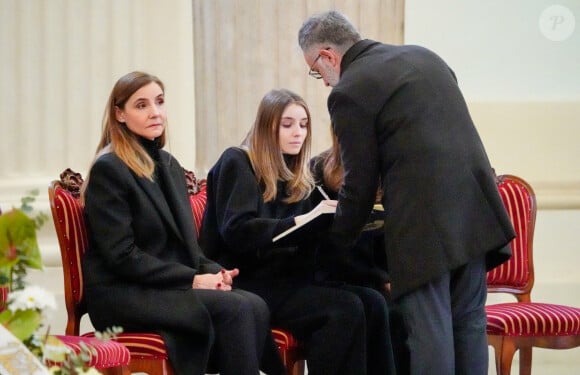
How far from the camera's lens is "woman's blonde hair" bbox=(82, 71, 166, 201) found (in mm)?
3916

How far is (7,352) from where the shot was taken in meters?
1.41

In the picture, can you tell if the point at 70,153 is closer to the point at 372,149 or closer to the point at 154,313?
the point at 154,313

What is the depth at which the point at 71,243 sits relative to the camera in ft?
12.4

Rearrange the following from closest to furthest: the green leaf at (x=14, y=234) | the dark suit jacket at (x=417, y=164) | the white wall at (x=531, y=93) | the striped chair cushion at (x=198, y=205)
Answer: the green leaf at (x=14, y=234) → the dark suit jacket at (x=417, y=164) → the striped chair cushion at (x=198, y=205) → the white wall at (x=531, y=93)

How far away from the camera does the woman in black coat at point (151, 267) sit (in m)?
3.71

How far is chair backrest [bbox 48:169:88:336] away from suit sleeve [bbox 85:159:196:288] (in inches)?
1.9

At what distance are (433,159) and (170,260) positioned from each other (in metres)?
1.12

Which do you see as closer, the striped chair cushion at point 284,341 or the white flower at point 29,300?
the white flower at point 29,300

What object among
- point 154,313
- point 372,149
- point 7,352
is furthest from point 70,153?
point 7,352

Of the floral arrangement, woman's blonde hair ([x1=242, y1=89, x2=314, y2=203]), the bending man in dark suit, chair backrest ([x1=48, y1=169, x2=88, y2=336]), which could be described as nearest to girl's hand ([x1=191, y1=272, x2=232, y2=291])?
chair backrest ([x1=48, y1=169, x2=88, y2=336])

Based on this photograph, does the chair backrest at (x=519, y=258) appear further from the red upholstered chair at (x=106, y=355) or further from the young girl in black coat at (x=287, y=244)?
the red upholstered chair at (x=106, y=355)

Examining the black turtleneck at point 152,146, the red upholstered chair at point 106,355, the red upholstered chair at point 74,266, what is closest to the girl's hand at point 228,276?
the red upholstered chair at point 74,266

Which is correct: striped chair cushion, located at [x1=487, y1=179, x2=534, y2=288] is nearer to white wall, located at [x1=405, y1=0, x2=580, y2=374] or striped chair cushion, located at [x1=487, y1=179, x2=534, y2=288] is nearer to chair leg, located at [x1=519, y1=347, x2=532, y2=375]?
chair leg, located at [x1=519, y1=347, x2=532, y2=375]

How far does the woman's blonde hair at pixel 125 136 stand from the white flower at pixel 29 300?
243cm
